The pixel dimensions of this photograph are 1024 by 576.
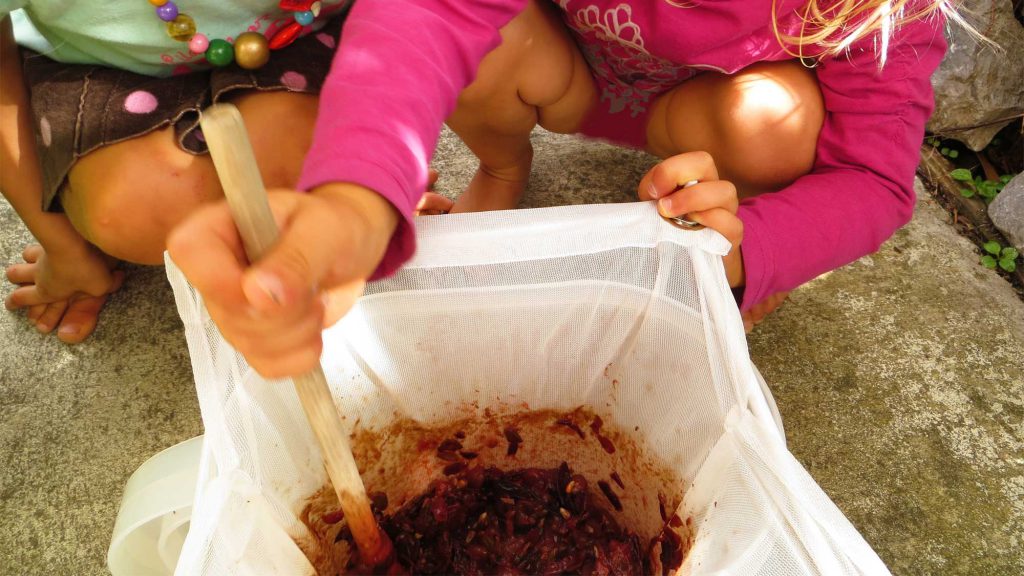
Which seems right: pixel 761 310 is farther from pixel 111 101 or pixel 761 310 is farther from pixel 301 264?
pixel 111 101

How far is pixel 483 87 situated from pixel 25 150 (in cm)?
57

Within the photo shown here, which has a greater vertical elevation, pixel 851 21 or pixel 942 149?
pixel 851 21

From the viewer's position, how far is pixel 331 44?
92 cm

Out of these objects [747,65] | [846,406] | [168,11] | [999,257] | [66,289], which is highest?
[747,65]

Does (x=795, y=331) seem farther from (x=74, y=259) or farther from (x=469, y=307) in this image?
(x=74, y=259)

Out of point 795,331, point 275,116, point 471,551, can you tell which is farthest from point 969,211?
point 275,116

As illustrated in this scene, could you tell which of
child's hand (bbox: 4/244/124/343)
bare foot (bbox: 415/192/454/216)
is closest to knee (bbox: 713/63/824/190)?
bare foot (bbox: 415/192/454/216)

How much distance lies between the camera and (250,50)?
0.84 meters

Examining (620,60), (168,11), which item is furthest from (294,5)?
(620,60)

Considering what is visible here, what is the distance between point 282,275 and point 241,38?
604 millimetres

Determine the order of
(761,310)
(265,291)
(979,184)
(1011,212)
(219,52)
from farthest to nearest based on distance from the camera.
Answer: (979,184), (1011,212), (761,310), (219,52), (265,291)

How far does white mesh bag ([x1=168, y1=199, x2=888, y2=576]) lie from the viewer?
511 millimetres

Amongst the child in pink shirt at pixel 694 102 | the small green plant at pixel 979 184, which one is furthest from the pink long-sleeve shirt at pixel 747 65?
the small green plant at pixel 979 184

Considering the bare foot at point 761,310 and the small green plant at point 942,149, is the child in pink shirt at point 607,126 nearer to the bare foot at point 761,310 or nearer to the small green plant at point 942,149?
the bare foot at point 761,310
